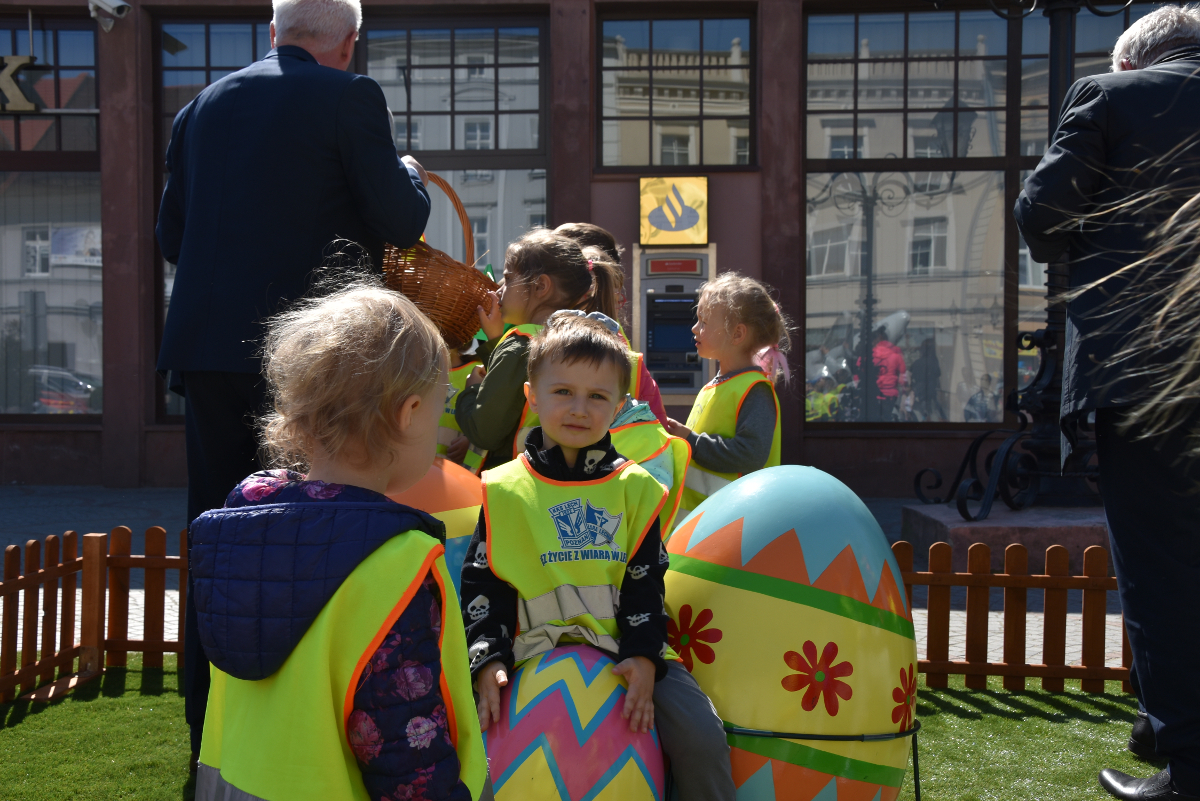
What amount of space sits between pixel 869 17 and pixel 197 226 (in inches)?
366

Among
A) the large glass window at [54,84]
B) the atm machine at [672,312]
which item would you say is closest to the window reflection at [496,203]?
the atm machine at [672,312]

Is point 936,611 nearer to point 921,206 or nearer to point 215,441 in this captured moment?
point 215,441

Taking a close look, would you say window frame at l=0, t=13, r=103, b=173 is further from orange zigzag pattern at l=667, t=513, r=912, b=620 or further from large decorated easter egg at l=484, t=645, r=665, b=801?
large decorated easter egg at l=484, t=645, r=665, b=801

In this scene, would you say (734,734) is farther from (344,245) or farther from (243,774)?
(344,245)

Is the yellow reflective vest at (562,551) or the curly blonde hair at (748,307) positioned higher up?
the curly blonde hair at (748,307)

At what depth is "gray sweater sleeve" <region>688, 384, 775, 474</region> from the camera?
11.3 feet

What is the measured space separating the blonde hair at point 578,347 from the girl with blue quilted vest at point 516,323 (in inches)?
17.3

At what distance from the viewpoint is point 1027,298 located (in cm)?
1042

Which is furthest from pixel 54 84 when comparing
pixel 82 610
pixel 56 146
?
pixel 82 610

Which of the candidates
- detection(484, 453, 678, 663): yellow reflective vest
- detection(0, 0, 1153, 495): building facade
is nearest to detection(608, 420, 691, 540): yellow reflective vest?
detection(484, 453, 678, 663): yellow reflective vest

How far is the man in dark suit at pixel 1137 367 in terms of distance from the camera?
109 inches

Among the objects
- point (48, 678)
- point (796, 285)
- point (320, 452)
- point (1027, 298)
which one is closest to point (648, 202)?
point (796, 285)

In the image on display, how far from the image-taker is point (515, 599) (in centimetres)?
221

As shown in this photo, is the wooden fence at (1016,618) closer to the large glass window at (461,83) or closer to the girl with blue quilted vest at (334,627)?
the girl with blue quilted vest at (334,627)
